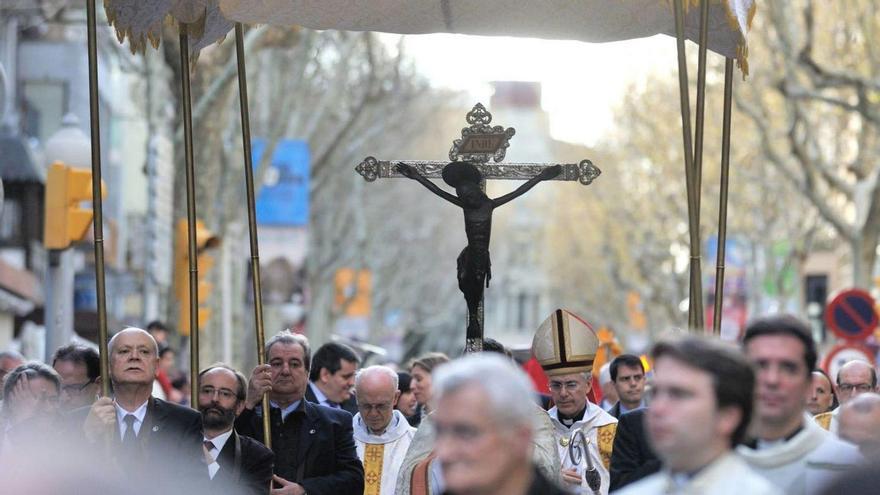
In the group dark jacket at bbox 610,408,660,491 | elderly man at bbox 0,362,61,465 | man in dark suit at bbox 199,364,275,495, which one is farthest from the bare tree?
elderly man at bbox 0,362,61,465

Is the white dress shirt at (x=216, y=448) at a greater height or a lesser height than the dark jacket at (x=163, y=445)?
lesser

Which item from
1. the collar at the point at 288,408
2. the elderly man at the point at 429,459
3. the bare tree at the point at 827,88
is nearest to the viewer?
the elderly man at the point at 429,459

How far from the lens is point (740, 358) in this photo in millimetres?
5672

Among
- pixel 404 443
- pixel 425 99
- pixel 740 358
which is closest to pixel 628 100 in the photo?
pixel 425 99

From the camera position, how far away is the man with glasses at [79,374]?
10602mm

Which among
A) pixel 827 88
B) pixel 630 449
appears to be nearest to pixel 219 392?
pixel 630 449

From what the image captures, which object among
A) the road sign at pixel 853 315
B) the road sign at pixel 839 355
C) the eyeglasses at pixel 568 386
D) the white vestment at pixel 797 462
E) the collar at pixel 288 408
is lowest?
the road sign at pixel 839 355

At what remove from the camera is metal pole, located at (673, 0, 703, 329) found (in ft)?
29.6

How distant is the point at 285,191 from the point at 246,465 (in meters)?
25.0

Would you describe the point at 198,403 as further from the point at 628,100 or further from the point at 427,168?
the point at 628,100

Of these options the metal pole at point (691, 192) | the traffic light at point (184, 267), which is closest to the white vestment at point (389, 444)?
the metal pole at point (691, 192)

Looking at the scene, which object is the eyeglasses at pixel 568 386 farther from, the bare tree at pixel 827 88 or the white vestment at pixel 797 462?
the bare tree at pixel 827 88

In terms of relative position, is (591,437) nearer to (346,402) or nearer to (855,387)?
(855,387)

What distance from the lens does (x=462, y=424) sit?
544 cm
